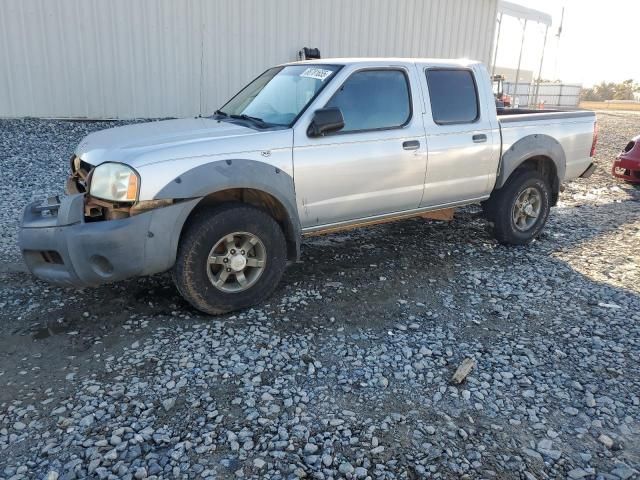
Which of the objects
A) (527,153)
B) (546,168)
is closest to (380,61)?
(527,153)

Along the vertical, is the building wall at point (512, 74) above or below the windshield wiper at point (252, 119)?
above

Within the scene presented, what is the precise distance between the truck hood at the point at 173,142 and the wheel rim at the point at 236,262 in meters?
0.66

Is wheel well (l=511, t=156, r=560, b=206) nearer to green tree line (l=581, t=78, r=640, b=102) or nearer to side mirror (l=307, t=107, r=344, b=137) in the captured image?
side mirror (l=307, t=107, r=344, b=137)

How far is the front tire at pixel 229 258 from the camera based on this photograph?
374 centimetres

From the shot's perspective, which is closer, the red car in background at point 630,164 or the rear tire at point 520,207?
the rear tire at point 520,207

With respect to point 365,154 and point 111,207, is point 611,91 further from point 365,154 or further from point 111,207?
point 111,207

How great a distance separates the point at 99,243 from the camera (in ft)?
11.1

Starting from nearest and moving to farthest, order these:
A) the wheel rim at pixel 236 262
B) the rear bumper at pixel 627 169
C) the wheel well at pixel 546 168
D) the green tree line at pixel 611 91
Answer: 1. the wheel rim at pixel 236 262
2. the wheel well at pixel 546 168
3. the rear bumper at pixel 627 169
4. the green tree line at pixel 611 91

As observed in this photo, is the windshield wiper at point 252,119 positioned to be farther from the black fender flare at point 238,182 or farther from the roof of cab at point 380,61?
the roof of cab at point 380,61

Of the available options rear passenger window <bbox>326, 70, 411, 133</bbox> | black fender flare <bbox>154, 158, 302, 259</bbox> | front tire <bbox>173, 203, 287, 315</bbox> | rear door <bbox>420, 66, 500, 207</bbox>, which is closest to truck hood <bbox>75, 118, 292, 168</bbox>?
black fender flare <bbox>154, 158, 302, 259</bbox>

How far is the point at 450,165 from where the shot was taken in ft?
16.5

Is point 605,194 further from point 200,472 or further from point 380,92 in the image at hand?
point 200,472

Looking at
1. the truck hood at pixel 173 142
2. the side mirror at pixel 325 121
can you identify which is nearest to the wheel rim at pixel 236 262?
the truck hood at pixel 173 142

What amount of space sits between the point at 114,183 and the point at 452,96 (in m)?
3.28
